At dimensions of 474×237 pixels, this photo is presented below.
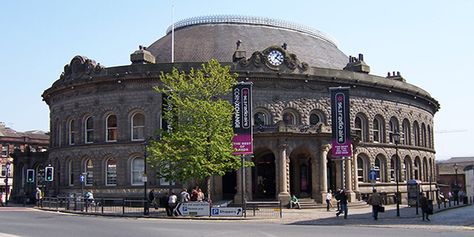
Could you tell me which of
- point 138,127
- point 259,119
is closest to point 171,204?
point 259,119

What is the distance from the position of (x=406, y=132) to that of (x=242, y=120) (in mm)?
24298

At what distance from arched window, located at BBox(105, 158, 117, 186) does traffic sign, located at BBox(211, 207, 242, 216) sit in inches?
670

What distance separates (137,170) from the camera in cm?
4569

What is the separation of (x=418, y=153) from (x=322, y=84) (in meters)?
16.0

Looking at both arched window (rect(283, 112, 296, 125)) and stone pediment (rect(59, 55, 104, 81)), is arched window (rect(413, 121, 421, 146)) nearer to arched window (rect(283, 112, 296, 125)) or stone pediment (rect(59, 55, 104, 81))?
arched window (rect(283, 112, 296, 125))

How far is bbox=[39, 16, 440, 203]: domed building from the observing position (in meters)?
41.4

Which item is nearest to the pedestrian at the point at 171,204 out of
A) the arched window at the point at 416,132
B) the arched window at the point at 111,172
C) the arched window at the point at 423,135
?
the arched window at the point at 111,172

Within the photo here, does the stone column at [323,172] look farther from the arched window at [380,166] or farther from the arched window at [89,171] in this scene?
the arched window at [89,171]

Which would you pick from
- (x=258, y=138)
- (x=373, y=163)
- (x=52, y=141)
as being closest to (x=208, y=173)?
(x=258, y=138)

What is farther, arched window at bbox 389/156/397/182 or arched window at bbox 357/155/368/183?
arched window at bbox 389/156/397/182

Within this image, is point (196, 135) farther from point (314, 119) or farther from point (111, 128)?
point (314, 119)

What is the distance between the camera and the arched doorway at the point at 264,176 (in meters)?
44.5

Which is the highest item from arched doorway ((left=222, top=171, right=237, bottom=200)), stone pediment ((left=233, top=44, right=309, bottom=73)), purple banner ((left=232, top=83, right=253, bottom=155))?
stone pediment ((left=233, top=44, right=309, bottom=73))

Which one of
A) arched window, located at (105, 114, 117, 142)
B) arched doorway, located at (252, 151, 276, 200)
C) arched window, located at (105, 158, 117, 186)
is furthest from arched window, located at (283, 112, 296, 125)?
arched window, located at (105, 158, 117, 186)
